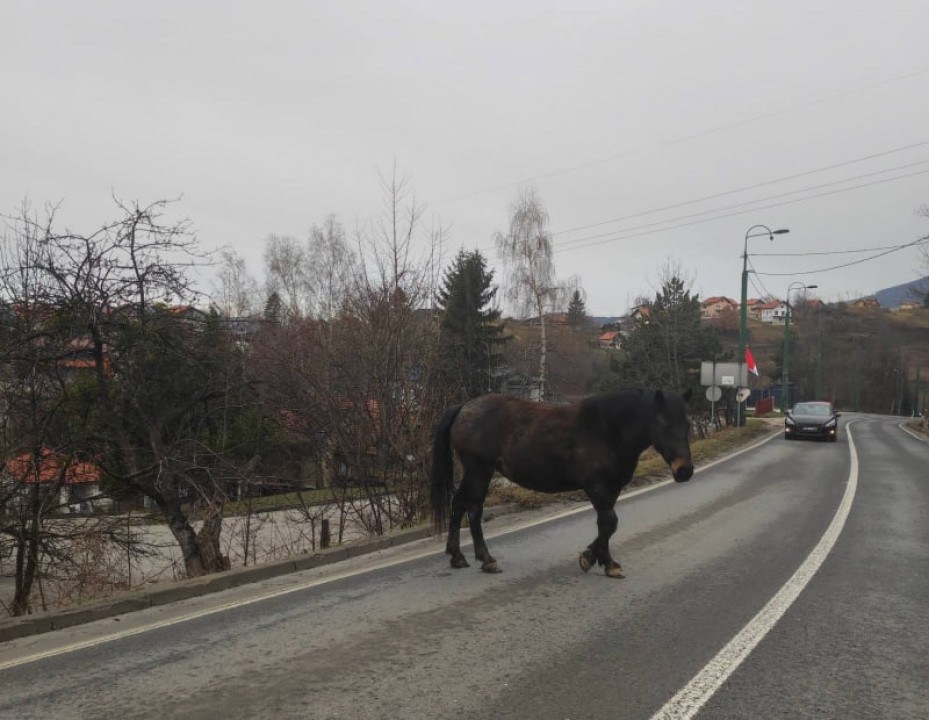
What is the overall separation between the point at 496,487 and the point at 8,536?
6767 millimetres

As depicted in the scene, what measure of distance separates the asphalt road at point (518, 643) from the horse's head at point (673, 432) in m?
1.10

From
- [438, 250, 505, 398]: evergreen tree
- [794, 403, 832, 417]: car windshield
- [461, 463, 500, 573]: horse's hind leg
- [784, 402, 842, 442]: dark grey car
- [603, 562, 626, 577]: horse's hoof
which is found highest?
[438, 250, 505, 398]: evergreen tree

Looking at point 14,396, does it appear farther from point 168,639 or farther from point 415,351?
point 415,351

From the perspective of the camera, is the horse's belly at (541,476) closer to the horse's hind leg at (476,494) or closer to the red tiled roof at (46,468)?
the horse's hind leg at (476,494)

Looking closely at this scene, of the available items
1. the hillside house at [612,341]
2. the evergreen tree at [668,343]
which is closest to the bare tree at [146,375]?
the evergreen tree at [668,343]

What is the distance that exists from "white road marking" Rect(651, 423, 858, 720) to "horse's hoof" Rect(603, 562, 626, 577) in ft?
4.22

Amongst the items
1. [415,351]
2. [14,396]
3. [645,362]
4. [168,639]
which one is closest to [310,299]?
[645,362]

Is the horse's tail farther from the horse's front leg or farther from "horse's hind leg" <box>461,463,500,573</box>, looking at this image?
the horse's front leg

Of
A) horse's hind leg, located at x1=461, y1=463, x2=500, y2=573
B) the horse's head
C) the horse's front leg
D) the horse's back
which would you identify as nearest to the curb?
horse's hind leg, located at x1=461, y1=463, x2=500, y2=573

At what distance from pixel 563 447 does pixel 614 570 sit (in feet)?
4.04

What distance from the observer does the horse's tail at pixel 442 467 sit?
275 inches

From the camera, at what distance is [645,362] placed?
99.5ft

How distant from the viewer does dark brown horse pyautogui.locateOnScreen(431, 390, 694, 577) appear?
6.02m


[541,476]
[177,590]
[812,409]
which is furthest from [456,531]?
[812,409]
